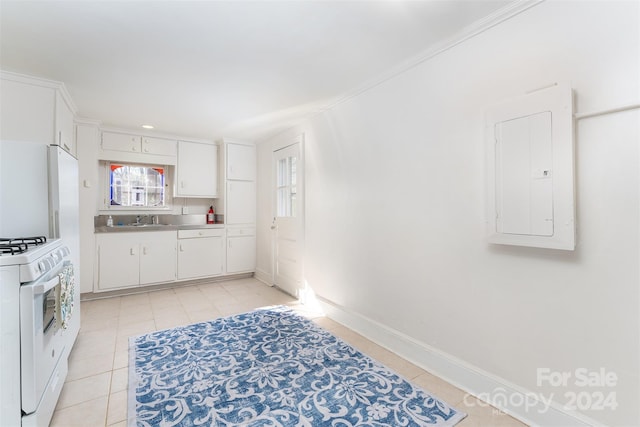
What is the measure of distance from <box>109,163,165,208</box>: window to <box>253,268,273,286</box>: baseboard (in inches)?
74.9

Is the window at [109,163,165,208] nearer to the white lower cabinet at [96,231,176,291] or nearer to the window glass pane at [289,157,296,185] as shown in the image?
the white lower cabinet at [96,231,176,291]

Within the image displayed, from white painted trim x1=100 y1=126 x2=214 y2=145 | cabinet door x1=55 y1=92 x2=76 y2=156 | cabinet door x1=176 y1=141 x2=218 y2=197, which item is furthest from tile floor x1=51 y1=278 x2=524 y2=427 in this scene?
white painted trim x1=100 y1=126 x2=214 y2=145

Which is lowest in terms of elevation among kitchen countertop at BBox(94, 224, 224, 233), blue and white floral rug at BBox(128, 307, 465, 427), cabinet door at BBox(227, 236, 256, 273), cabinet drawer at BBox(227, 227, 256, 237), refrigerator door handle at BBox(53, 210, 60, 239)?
blue and white floral rug at BBox(128, 307, 465, 427)

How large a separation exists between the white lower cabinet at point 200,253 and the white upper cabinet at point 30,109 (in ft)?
6.91

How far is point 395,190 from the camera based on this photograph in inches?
96.5

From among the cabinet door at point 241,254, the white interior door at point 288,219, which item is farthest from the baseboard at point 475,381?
the cabinet door at point 241,254

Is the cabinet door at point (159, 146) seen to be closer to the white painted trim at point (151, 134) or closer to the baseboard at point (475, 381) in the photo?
the white painted trim at point (151, 134)

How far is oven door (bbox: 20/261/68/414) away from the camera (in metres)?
1.36

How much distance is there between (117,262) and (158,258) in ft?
1.63

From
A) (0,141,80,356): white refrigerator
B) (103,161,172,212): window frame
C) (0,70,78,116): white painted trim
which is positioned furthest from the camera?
(103,161,172,212): window frame

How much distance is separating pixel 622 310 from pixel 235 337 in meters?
2.71

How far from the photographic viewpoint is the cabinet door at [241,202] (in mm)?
4887

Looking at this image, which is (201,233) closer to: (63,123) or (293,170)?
(293,170)

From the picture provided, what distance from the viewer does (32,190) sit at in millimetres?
1966
